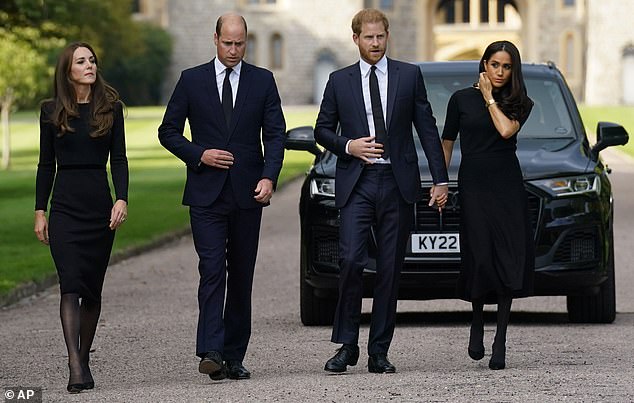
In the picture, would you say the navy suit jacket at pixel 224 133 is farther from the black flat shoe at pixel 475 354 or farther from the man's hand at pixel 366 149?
the black flat shoe at pixel 475 354

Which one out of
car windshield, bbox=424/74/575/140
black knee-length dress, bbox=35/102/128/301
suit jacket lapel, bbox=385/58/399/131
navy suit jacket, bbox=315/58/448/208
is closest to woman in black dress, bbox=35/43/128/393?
black knee-length dress, bbox=35/102/128/301

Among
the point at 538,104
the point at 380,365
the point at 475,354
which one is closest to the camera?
the point at 380,365

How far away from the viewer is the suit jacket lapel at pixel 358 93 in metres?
8.67

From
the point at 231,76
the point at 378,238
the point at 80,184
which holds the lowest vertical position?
the point at 378,238

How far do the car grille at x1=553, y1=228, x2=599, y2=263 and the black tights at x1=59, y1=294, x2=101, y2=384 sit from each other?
3475 mm

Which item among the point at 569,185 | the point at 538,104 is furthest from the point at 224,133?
the point at 538,104

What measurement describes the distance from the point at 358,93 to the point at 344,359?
1.37m

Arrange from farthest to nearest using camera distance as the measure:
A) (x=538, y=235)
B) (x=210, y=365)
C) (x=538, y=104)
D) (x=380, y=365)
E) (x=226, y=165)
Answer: (x=538, y=104), (x=538, y=235), (x=380, y=365), (x=226, y=165), (x=210, y=365)

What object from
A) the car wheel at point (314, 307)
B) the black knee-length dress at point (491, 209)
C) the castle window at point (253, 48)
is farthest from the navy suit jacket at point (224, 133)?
the castle window at point (253, 48)

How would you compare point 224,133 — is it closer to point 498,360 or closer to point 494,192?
point 494,192

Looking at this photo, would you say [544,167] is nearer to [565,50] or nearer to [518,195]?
[518,195]

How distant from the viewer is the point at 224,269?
8453mm

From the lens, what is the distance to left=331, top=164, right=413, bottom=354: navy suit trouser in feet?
Result: 28.5

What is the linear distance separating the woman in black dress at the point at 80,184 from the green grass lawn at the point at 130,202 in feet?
18.6
